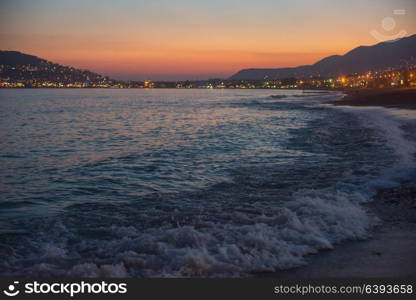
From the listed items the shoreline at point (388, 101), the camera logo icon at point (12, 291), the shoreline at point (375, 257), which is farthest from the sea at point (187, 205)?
the shoreline at point (388, 101)

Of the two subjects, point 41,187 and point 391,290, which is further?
point 41,187

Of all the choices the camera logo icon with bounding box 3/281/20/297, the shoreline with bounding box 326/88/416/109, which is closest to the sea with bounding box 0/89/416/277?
the camera logo icon with bounding box 3/281/20/297

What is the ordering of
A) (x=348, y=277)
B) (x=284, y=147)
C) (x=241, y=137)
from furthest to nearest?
(x=241, y=137) → (x=284, y=147) → (x=348, y=277)

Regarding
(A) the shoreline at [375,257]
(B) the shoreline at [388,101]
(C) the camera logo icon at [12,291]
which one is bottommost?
(A) the shoreline at [375,257]

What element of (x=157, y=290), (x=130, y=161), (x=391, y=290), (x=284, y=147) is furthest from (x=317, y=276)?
(x=284, y=147)

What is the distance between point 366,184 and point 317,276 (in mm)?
5995

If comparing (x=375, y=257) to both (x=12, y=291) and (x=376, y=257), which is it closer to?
(x=376, y=257)

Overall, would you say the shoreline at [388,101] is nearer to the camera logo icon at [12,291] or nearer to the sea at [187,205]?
the sea at [187,205]

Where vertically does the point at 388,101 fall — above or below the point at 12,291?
above

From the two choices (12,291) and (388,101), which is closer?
(12,291)

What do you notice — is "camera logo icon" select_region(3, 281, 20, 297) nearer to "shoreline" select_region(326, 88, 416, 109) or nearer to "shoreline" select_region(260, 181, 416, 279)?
"shoreline" select_region(260, 181, 416, 279)

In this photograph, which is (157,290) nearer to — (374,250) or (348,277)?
(348,277)

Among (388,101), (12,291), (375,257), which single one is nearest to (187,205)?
(375,257)

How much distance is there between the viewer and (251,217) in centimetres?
834
